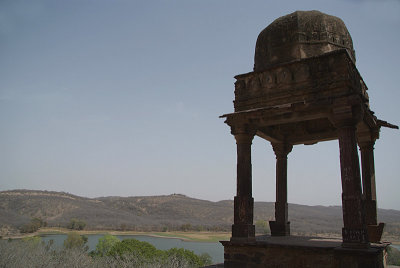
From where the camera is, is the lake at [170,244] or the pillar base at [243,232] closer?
the pillar base at [243,232]

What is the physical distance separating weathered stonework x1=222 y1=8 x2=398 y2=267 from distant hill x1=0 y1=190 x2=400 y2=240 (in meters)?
53.5

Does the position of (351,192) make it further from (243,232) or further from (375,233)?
(375,233)

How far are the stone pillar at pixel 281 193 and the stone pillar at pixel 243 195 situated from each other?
→ 282 centimetres

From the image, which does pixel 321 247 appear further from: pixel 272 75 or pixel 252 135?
pixel 272 75

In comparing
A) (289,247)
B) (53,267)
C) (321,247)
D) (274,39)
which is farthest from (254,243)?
(53,267)

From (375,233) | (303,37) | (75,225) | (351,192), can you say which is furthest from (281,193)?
(75,225)

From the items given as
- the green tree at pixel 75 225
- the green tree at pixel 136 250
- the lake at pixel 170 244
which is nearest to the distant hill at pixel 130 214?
the green tree at pixel 75 225

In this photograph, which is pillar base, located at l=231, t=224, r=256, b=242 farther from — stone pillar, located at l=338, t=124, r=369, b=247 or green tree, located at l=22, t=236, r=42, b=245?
green tree, located at l=22, t=236, r=42, b=245

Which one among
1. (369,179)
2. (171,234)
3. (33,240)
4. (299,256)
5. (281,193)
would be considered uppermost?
(369,179)

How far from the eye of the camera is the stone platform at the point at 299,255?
606 centimetres

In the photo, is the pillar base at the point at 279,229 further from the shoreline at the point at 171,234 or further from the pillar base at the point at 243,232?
the shoreline at the point at 171,234

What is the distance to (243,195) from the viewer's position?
26.4ft

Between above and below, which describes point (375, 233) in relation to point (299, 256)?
above

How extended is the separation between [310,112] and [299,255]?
3.27m
